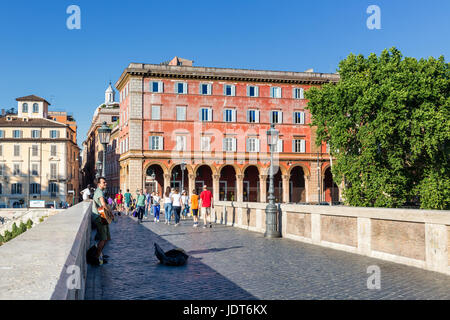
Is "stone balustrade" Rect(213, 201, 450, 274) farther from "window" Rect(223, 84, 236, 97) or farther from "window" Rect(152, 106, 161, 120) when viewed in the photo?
"window" Rect(223, 84, 236, 97)

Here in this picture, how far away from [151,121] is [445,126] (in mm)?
29808

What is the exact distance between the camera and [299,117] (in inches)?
2207

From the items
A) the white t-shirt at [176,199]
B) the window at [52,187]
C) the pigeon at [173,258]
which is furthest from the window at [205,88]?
the pigeon at [173,258]

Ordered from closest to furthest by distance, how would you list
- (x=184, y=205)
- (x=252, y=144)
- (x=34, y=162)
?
(x=184, y=205)
(x=252, y=144)
(x=34, y=162)

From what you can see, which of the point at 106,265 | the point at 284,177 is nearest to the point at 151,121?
the point at 284,177

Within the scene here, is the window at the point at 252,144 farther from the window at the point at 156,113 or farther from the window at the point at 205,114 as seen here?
the window at the point at 156,113

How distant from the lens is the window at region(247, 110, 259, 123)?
179 feet

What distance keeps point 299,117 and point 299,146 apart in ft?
11.3

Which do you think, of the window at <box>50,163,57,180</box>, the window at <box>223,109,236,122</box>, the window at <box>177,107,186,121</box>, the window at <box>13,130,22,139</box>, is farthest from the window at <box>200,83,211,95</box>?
the window at <box>13,130,22,139</box>

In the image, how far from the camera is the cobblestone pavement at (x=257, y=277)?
6.97 metres

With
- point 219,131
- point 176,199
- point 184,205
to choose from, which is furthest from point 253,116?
A: point 176,199

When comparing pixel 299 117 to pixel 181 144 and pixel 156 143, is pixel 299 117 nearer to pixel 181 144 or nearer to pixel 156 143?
pixel 181 144

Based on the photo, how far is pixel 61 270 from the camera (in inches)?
125
